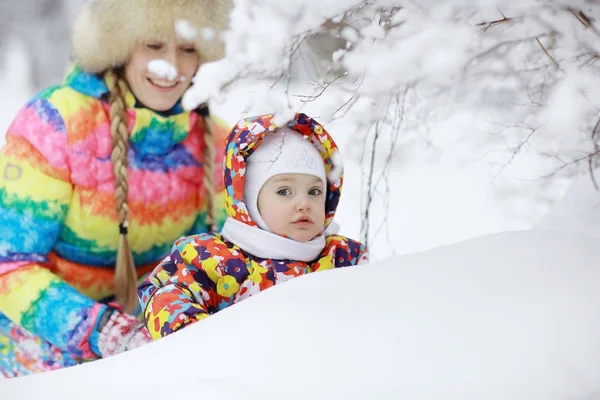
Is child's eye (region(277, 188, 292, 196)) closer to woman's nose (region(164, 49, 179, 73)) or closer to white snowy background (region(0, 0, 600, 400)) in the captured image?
white snowy background (region(0, 0, 600, 400))

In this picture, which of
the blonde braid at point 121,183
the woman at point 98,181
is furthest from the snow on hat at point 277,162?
the blonde braid at point 121,183

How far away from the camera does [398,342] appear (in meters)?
0.89

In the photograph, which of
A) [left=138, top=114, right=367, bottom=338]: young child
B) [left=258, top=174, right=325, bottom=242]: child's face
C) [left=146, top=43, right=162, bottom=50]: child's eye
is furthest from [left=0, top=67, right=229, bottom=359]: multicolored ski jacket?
[left=258, top=174, right=325, bottom=242]: child's face

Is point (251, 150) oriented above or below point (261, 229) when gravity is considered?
above

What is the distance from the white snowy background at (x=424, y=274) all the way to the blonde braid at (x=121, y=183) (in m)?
0.56

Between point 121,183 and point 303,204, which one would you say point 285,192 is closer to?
point 303,204

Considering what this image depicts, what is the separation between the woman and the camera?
1743mm

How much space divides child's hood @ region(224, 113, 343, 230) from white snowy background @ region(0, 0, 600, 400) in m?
0.10

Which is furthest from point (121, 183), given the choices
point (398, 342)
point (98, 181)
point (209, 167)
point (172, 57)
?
point (398, 342)

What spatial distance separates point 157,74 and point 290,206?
0.55 m

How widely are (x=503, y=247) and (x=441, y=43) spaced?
1.15ft

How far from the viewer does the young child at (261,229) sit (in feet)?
4.99

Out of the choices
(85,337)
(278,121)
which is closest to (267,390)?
(278,121)

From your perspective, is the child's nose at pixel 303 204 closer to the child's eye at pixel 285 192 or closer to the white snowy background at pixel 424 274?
the child's eye at pixel 285 192
